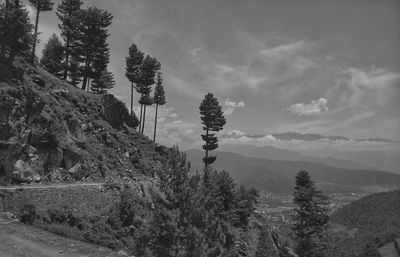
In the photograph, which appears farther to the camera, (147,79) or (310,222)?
(147,79)

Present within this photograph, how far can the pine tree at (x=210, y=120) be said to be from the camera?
64250 millimetres

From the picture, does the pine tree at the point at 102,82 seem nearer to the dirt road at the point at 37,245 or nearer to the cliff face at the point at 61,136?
the cliff face at the point at 61,136

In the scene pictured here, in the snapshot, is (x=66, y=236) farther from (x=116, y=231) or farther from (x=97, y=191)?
(x=97, y=191)

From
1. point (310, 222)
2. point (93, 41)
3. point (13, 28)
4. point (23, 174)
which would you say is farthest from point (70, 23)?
point (310, 222)

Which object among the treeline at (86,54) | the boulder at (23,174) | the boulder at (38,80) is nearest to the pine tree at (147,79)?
the treeline at (86,54)

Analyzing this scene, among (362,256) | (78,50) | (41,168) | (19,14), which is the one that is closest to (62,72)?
(78,50)

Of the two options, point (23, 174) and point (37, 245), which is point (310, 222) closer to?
point (23, 174)

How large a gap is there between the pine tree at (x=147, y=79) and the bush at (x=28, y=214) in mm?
45976

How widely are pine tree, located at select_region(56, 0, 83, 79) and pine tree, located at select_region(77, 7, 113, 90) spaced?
3.40 feet

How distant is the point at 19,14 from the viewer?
38.8 m

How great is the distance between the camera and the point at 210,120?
64625 millimetres

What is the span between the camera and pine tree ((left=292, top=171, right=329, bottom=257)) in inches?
1828

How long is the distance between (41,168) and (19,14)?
68.5 feet

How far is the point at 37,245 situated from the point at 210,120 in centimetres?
4940
